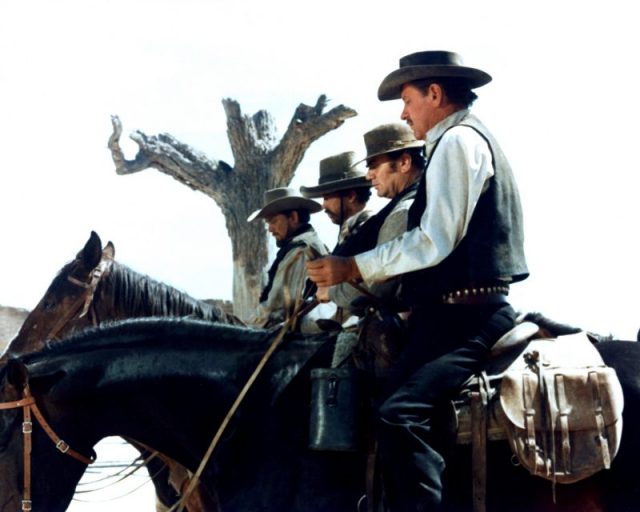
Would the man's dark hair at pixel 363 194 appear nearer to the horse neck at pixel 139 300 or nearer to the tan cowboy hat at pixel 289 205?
the tan cowboy hat at pixel 289 205

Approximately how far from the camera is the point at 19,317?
1302cm

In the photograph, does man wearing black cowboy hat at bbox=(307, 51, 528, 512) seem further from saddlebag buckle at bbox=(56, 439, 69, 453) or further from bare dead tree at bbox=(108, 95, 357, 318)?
bare dead tree at bbox=(108, 95, 357, 318)

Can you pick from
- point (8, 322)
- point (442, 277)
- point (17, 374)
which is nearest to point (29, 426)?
point (17, 374)

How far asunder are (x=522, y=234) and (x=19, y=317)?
976 cm

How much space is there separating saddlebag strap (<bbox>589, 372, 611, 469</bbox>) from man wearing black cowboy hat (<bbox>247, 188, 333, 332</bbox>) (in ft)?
11.3

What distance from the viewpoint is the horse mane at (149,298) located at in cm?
706

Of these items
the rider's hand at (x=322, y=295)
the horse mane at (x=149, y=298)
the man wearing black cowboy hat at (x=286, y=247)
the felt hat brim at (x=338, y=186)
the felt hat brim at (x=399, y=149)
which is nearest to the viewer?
the rider's hand at (x=322, y=295)

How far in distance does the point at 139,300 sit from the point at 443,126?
10.8 feet

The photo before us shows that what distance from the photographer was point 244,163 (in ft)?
41.6

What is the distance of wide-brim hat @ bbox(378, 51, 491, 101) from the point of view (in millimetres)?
4559

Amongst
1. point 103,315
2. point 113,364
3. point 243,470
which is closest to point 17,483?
point 113,364

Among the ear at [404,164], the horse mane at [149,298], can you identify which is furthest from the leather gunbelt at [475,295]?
the horse mane at [149,298]

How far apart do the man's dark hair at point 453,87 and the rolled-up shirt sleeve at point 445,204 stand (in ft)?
1.15

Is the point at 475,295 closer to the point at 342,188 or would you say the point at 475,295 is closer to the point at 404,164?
the point at 404,164
